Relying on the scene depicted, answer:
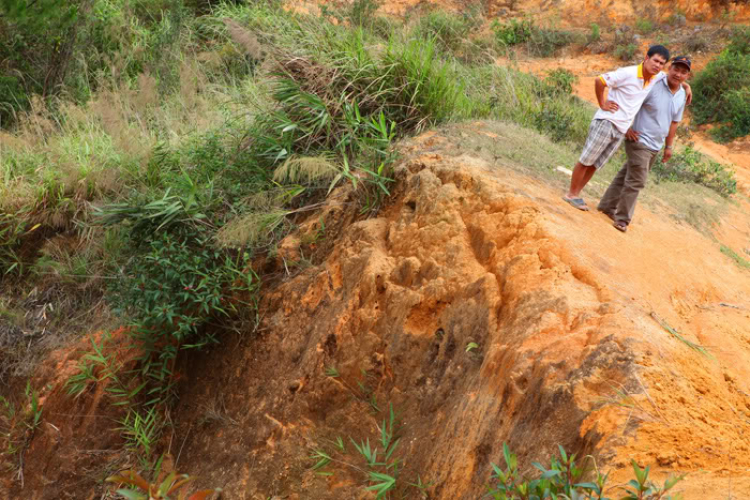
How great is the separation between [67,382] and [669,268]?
12.7 ft

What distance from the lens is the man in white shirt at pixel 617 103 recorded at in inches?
173

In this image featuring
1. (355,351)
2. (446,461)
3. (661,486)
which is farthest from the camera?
(355,351)

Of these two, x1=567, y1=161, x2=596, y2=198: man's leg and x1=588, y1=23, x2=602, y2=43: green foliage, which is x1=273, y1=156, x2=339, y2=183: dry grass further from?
x1=588, y1=23, x2=602, y2=43: green foliage

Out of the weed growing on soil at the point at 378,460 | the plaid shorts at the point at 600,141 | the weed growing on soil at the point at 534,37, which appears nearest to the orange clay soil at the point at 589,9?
the weed growing on soil at the point at 534,37

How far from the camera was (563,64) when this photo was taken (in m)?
11.9

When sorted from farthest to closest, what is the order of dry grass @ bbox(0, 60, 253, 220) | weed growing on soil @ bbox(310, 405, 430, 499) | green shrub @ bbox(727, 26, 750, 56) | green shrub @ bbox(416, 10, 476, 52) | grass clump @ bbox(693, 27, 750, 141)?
1. green shrub @ bbox(727, 26, 750, 56)
2. grass clump @ bbox(693, 27, 750, 141)
3. green shrub @ bbox(416, 10, 476, 52)
4. dry grass @ bbox(0, 60, 253, 220)
5. weed growing on soil @ bbox(310, 405, 430, 499)

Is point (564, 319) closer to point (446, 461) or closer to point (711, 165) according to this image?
point (446, 461)

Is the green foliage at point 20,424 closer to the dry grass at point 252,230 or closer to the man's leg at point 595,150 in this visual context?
the dry grass at point 252,230

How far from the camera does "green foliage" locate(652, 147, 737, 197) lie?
7.74 meters

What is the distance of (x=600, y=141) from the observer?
4.46m

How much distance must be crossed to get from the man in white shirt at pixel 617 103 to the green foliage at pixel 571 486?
7.88ft

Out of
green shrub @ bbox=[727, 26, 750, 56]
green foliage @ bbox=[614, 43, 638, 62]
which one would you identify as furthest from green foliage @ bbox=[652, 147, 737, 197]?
green foliage @ bbox=[614, 43, 638, 62]

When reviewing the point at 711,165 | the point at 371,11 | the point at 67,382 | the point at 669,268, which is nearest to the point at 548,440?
the point at 669,268

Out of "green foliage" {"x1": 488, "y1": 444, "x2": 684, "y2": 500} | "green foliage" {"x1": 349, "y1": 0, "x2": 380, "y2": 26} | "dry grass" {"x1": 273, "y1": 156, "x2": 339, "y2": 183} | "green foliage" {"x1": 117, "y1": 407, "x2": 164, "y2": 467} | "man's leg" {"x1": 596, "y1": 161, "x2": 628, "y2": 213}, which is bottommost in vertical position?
"green foliage" {"x1": 117, "y1": 407, "x2": 164, "y2": 467}
